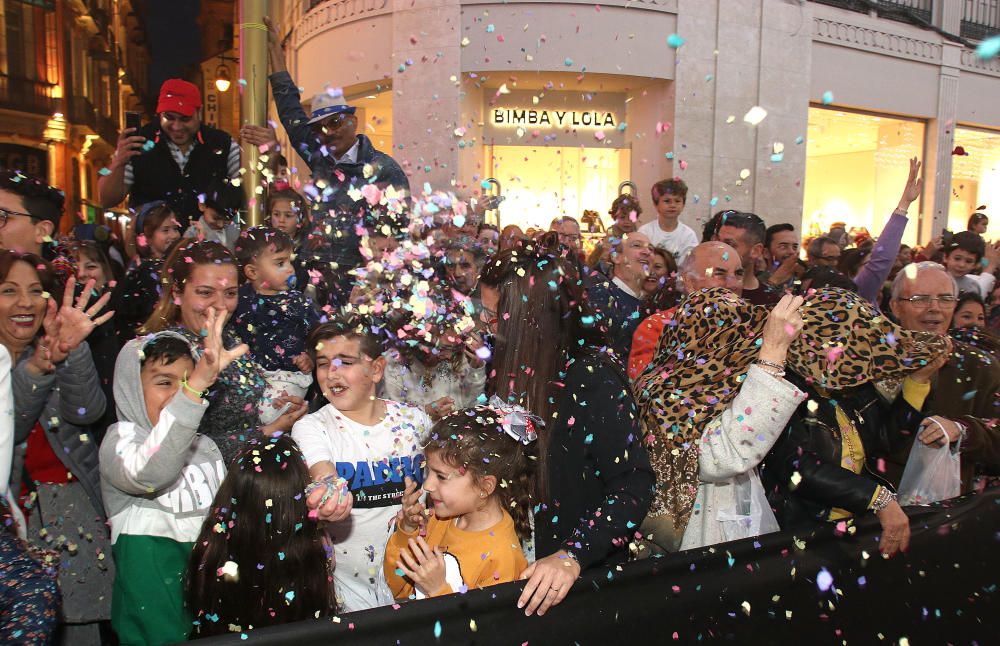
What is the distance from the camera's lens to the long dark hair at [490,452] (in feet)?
8.12

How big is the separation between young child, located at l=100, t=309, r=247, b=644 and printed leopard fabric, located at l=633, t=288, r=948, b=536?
1.52 m

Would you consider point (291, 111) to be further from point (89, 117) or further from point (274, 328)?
point (89, 117)

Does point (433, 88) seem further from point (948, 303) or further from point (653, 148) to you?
point (948, 303)

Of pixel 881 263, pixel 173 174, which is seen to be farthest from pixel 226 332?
pixel 881 263

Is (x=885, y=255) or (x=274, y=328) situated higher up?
(x=885, y=255)

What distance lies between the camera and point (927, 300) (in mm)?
3695

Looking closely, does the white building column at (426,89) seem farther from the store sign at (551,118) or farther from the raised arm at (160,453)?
the raised arm at (160,453)

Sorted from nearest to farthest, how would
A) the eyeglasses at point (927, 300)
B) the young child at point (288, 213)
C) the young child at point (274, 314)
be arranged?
the eyeglasses at point (927, 300) < the young child at point (274, 314) < the young child at point (288, 213)

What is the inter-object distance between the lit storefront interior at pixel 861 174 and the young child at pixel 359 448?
13.1 metres

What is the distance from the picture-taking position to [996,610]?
312cm

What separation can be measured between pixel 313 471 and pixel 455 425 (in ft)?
1.81

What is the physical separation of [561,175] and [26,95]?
24.1 meters

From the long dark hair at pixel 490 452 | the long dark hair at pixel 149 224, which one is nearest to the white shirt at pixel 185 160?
the long dark hair at pixel 149 224

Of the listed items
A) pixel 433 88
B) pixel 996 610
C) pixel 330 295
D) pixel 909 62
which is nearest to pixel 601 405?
pixel 996 610
